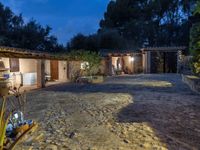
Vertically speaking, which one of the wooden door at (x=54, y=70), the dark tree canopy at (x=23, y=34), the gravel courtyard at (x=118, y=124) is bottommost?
the gravel courtyard at (x=118, y=124)

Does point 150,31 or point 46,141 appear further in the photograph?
point 150,31

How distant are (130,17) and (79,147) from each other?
118 feet

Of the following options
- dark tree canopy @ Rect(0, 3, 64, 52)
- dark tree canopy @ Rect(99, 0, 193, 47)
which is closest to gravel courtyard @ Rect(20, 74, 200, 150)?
dark tree canopy @ Rect(0, 3, 64, 52)

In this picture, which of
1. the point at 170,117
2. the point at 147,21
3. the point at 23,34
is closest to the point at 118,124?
the point at 170,117

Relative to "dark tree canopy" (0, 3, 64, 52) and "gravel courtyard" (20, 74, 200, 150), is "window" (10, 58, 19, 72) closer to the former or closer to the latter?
"gravel courtyard" (20, 74, 200, 150)

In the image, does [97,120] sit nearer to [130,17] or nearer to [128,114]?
[128,114]

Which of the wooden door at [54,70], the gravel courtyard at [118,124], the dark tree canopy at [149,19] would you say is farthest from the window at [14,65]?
the dark tree canopy at [149,19]

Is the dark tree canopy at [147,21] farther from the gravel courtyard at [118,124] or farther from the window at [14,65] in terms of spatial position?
the gravel courtyard at [118,124]

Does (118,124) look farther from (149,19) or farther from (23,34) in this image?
(149,19)

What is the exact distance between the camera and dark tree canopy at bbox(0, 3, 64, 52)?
2802 centimetres

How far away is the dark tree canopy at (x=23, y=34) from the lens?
2802 cm

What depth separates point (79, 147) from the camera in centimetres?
499

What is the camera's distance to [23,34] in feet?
94.0

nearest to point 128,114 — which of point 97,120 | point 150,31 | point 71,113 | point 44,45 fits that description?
point 97,120
